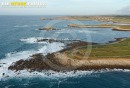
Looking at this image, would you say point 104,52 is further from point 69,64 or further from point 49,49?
point 49,49

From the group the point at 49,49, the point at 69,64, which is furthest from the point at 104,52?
the point at 49,49

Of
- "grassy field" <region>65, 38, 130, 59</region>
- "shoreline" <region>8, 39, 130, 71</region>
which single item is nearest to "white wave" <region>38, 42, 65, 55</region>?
"grassy field" <region>65, 38, 130, 59</region>

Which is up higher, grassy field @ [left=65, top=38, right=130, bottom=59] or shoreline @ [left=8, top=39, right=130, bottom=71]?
grassy field @ [left=65, top=38, right=130, bottom=59]

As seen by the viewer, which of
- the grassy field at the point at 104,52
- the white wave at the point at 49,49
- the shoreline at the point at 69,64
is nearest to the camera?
the shoreline at the point at 69,64

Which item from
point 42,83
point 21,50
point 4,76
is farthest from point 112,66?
point 21,50

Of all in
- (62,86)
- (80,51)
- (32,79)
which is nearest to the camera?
(62,86)

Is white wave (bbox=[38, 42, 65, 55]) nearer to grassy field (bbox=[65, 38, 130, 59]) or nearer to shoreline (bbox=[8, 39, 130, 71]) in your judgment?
grassy field (bbox=[65, 38, 130, 59])

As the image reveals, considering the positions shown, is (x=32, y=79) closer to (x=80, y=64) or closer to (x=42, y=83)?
(x=42, y=83)

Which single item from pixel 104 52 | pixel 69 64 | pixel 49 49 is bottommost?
pixel 49 49

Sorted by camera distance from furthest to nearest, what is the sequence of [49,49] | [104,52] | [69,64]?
[49,49] < [104,52] < [69,64]

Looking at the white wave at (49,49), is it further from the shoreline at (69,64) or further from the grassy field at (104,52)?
the shoreline at (69,64)

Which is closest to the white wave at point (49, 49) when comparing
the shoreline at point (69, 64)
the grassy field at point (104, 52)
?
the grassy field at point (104, 52)
